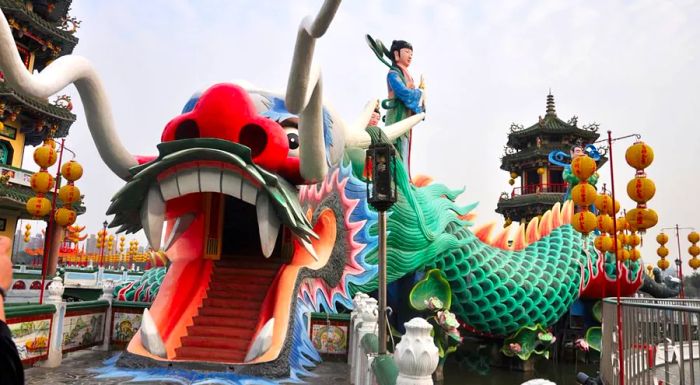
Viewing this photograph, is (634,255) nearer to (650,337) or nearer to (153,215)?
(650,337)

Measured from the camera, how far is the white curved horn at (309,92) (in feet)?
15.6

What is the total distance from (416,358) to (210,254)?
636 centimetres

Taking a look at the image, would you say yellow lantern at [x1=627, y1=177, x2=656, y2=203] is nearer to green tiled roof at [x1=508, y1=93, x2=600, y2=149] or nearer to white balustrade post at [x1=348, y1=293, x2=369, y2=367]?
white balustrade post at [x1=348, y1=293, x2=369, y2=367]

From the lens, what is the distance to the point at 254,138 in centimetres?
780

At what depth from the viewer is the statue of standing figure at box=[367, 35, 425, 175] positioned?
12.5 metres

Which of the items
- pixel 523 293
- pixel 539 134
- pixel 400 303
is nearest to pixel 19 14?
pixel 400 303

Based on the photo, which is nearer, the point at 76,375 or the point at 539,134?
the point at 76,375

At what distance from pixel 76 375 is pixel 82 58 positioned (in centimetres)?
392

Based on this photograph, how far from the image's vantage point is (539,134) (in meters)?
28.6

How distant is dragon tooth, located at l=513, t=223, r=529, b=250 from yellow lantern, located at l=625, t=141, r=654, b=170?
5.14 meters

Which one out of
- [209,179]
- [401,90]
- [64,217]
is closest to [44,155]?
[64,217]

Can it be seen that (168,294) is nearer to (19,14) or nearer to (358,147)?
(358,147)

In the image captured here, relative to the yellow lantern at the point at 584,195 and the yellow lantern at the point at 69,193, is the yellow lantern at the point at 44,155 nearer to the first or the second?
the yellow lantern at the point at 69,193

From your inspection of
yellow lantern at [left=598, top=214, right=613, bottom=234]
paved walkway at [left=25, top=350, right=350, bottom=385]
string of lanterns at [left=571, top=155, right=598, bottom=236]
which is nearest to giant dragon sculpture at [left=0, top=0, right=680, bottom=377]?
paved walkway at [left=25, top=350, right=350, bottom=385]
